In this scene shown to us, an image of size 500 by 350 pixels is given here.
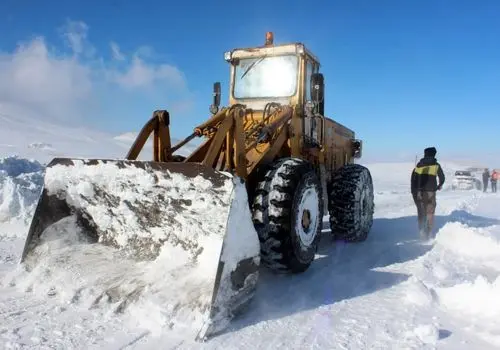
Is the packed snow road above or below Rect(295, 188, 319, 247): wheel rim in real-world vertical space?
below

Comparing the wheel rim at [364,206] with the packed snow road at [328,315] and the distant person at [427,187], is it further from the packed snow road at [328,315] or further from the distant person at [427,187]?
the packed snow road at [328,315]

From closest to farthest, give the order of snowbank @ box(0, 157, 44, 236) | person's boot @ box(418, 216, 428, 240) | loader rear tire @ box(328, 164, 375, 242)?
loader rear tire @ box(328, 164, 375, 242), snowbank @ box(0, 157, 44, 236), person's boot @ box(418, 216, 428, 240)

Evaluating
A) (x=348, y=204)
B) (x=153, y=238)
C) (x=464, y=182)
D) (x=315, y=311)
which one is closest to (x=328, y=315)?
(x=315, y=311)

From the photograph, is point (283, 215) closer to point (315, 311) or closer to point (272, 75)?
point (315, 311)

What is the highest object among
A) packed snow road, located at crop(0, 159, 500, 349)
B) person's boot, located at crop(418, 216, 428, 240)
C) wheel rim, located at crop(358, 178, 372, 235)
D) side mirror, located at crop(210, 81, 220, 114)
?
side mirror, located at crop(210, 81, 220, 114)

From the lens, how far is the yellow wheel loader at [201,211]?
3311mm

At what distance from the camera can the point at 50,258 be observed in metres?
3.99

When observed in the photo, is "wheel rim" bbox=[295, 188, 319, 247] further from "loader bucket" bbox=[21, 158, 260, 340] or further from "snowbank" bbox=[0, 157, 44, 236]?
"snowbank" bbox=[0, 157, 44, 236]

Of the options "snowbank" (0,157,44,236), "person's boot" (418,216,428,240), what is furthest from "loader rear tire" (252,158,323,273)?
"snowbank" (0,157,44,236)

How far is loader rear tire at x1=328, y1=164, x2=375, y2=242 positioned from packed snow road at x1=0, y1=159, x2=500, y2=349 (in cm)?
95

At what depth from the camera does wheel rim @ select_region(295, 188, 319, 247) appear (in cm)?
432

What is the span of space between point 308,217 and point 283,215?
0.75 m

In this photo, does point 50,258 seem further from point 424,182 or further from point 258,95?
point 424,182

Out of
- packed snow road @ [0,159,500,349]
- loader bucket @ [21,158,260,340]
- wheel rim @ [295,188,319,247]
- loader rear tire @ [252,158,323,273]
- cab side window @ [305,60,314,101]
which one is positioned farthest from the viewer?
cab side window @ [305,60,314,101]
